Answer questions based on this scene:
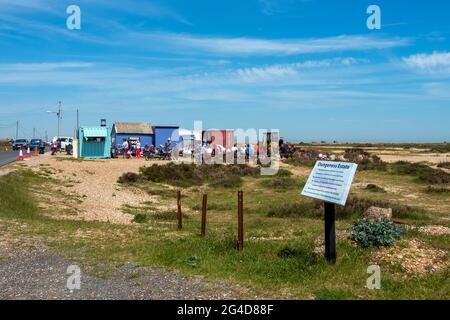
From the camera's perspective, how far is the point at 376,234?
811cm

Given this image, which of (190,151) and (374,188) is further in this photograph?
(190,151)

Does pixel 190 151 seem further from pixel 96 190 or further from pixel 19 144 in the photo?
pixel 19 144

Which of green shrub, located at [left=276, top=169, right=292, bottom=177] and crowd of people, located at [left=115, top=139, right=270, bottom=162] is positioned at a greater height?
crowd of people, located at [left=115, top=139, right=270, bottom=162]

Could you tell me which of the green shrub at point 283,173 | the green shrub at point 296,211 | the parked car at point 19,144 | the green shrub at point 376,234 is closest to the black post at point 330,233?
the green shrub at point 376,234

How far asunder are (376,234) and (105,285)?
4.30 m

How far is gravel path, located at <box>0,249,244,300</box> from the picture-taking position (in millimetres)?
6539

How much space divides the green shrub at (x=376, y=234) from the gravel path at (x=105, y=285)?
8.38ft

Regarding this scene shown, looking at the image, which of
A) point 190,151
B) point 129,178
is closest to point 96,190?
point 129,178

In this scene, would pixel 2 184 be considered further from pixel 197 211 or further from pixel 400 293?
pixel 400 293

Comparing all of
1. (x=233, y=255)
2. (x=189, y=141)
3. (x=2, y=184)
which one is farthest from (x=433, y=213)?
(x=189, y=141)

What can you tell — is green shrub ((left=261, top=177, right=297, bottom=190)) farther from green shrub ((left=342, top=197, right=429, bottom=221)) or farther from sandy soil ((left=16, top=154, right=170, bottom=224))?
green shrub ((left=342, top=197, right=429, bottom=221))

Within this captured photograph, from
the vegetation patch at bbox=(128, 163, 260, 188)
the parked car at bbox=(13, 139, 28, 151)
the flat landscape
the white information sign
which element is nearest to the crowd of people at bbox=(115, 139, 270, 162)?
the vegetation patch at bbox=(128, 163, 260, 188)

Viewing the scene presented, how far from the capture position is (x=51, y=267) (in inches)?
319

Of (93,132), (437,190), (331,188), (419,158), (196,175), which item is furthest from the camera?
(419,158)
